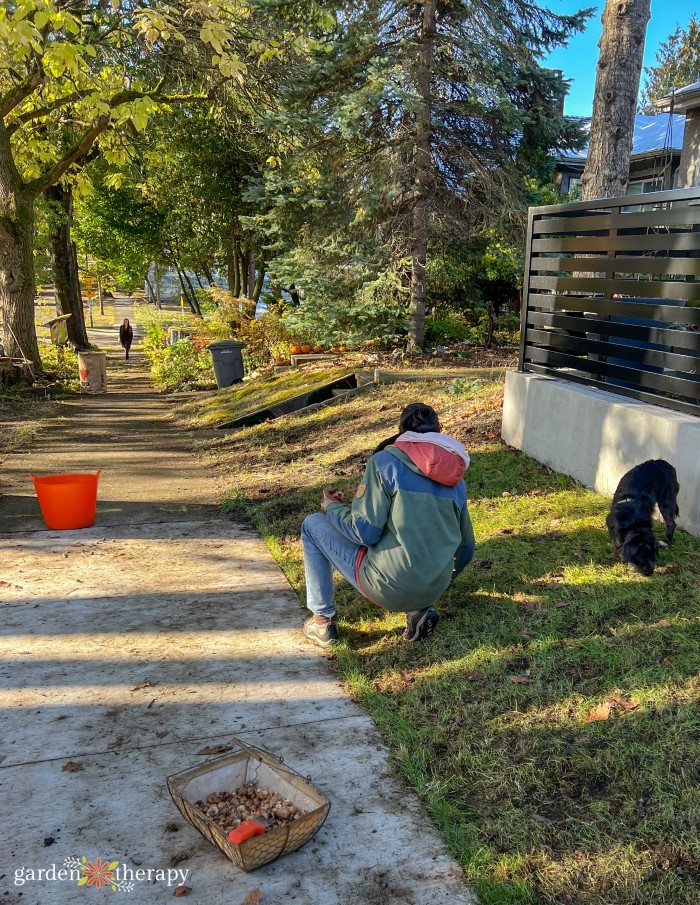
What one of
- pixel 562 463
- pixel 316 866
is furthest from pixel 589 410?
pixel 316 866

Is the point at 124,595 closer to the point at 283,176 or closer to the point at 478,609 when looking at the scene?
the point at 478,609

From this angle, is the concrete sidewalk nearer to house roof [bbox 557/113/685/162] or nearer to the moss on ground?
the moss on ground

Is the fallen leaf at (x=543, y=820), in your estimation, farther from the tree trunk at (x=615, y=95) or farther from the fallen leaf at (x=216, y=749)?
the tree trunk at (x=615, y=95)

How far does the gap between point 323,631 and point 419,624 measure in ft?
1.84

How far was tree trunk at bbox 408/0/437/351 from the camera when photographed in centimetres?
1224

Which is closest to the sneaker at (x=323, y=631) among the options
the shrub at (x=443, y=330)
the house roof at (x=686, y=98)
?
the shrub at (x=443, y=330)

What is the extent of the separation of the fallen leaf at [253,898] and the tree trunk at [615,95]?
7096mm

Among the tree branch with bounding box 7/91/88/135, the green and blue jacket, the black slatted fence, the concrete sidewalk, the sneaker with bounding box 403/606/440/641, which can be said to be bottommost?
the concrete sidewalk

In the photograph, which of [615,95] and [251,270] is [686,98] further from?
[251,270]

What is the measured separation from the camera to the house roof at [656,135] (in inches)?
783

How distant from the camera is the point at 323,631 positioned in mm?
4238

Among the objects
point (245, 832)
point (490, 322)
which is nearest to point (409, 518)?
point (245, 832)

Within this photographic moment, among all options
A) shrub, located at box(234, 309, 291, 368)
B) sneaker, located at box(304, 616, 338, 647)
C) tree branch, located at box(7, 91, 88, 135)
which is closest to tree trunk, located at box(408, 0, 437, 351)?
shrub, located at box(234, 309, 291, 368)

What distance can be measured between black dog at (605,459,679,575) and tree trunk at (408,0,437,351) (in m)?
8.71
